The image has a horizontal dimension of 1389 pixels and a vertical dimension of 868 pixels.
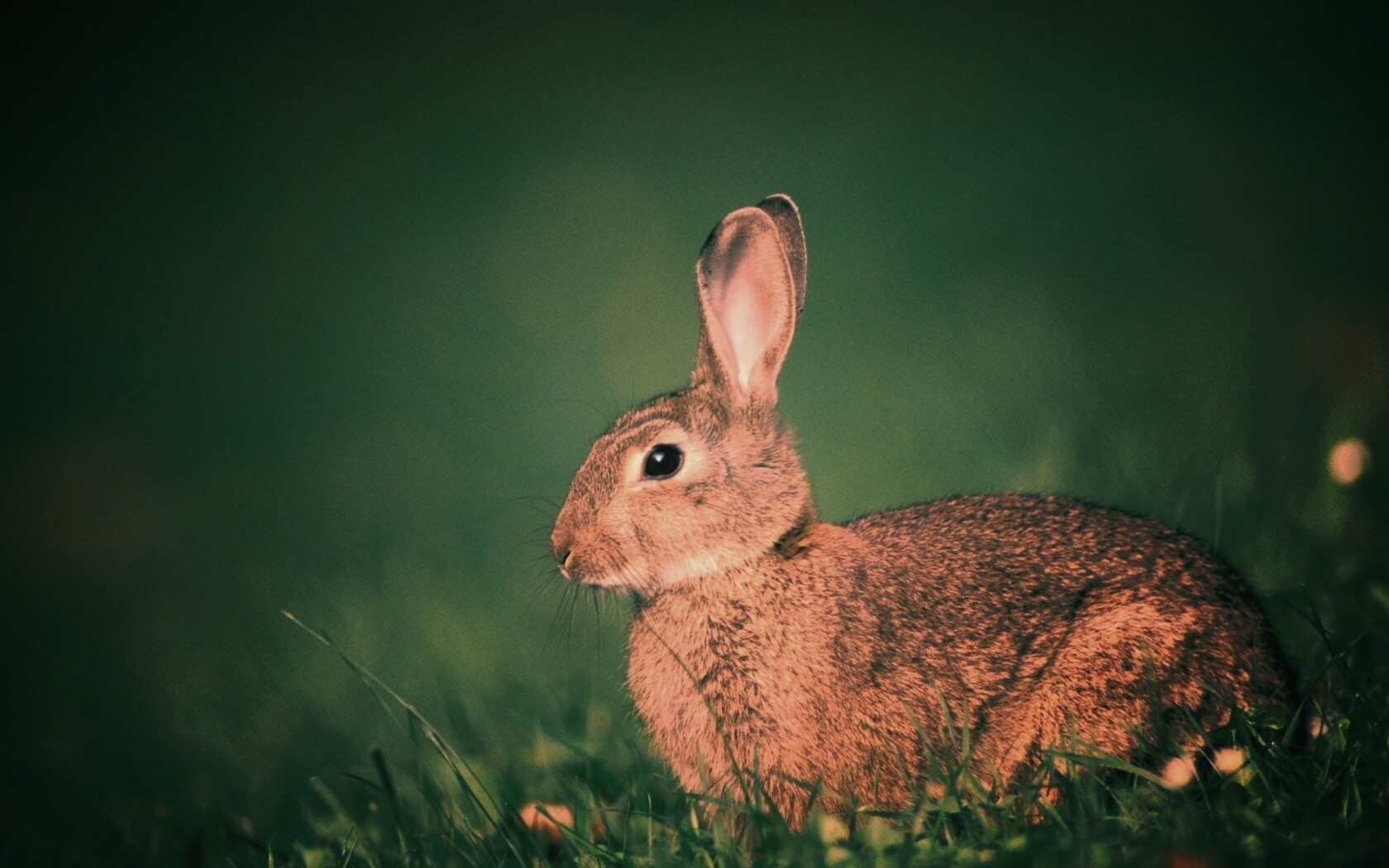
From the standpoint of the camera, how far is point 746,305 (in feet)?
12.6

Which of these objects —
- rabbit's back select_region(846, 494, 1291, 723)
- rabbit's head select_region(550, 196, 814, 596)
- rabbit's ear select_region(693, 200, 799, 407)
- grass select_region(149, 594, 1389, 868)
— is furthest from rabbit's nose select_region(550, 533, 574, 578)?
rabbit's back select_region(846, 494, 1291, 723)

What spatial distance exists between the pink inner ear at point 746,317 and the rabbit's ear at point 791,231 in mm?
122

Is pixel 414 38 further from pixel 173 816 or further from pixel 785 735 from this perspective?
pixel 785 735

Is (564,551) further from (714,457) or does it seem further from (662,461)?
(714,457)

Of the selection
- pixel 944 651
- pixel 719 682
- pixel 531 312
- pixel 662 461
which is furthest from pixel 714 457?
pixel 531 312

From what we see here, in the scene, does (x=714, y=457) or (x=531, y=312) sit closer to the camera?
(x=714, y=457)

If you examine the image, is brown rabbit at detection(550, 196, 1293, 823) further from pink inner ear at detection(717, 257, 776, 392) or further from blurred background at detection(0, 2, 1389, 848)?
blurred background at detection(0, 2, 1389, 848)

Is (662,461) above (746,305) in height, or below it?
below

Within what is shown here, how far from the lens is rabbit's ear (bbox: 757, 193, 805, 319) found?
3795mm

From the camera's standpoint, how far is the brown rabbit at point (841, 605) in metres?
3.13

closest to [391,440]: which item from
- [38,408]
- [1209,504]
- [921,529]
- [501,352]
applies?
[501,352]

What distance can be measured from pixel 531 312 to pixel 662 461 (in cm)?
475

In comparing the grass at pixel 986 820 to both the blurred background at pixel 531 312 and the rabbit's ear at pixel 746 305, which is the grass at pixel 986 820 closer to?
the blurred background at pixel 531 312

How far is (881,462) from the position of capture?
5844mm
